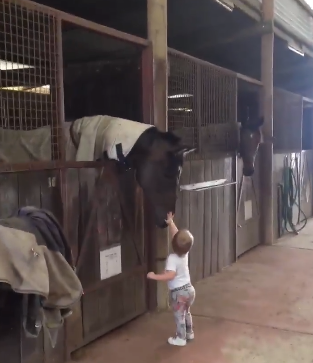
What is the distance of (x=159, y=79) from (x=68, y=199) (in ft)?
4.08

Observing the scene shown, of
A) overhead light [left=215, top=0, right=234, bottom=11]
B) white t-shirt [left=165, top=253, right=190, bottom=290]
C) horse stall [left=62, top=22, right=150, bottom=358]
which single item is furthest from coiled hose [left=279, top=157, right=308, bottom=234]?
white t-shirt [left=165, top=253, right=190, bottom=290]

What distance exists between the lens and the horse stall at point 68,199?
2.42 metres

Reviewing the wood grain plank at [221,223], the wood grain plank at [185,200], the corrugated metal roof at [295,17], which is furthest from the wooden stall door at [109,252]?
the corrugated metal roof at [295,17]

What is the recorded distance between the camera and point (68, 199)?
2.78 metres

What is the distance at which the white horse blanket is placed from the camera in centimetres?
280

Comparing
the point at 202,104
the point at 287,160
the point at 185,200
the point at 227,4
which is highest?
the point at 227,4

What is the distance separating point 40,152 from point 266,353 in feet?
5.85

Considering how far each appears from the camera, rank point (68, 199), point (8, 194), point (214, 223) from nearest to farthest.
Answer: point (8, 194) < point (68, 199) < point (214, 223)

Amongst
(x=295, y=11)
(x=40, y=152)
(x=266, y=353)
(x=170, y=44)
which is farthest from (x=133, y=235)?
(x=295, y=11)

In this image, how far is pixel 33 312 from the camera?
184 cm

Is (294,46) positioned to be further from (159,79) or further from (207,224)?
(159,79)

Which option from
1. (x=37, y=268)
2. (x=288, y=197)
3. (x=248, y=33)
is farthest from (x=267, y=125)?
(x=37, y=268)

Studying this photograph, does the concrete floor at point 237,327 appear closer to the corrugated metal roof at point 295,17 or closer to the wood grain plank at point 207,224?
the wood grain plank at point 207,224

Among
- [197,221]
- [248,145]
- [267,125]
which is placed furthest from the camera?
[267,125]
